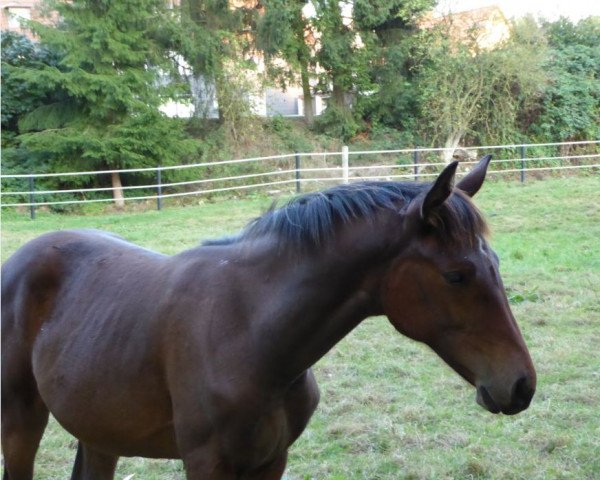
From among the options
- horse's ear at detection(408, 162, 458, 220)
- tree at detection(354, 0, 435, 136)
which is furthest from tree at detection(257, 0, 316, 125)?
horse's ear at detection(408, 162, 458, 220)

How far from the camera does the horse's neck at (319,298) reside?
208 cm

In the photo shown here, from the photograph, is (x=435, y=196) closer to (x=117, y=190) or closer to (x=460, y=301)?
(x=460, y=301)

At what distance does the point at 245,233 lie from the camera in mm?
2385

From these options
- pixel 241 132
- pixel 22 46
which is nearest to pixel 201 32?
pixel 241 132

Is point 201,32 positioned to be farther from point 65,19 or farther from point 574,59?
point 574,59

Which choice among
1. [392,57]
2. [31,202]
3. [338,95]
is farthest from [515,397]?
[338,95]

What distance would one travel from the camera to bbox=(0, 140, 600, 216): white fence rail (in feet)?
50.3

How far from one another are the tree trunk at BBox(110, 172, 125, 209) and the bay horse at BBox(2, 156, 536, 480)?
42.0 ft

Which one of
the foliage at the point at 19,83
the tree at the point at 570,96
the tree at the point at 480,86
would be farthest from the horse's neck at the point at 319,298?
the tree at the point at 570,96

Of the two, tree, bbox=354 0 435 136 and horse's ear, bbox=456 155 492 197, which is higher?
tree, bbox=354 0 435 136

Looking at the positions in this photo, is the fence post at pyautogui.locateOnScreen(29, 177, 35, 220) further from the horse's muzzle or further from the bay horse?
the horse's muzzle

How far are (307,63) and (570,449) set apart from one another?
18.9 meters

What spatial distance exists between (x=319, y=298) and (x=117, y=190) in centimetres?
1427

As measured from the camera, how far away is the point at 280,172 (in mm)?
16047
